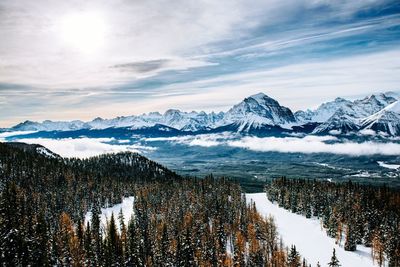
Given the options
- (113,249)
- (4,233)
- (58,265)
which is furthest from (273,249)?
(4,233)

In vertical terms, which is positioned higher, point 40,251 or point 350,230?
Answer: point 40,251

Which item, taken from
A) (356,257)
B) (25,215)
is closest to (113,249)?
(25,215)

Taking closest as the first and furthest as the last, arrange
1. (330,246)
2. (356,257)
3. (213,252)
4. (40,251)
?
1. (40,251)
2. (213,252)
3. (356,257)
4. (330,246)

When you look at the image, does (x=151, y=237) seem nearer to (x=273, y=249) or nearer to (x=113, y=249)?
(x=113, y=249)

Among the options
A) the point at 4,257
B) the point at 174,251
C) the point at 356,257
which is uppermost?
the point at 4,257

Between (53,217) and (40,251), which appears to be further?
(53,217)

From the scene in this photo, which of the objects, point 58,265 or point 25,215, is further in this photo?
point 25,215

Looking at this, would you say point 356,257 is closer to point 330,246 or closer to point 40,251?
point 330,246

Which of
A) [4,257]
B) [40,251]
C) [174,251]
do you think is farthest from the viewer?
[174,251]

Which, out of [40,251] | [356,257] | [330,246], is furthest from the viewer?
[330,246]
